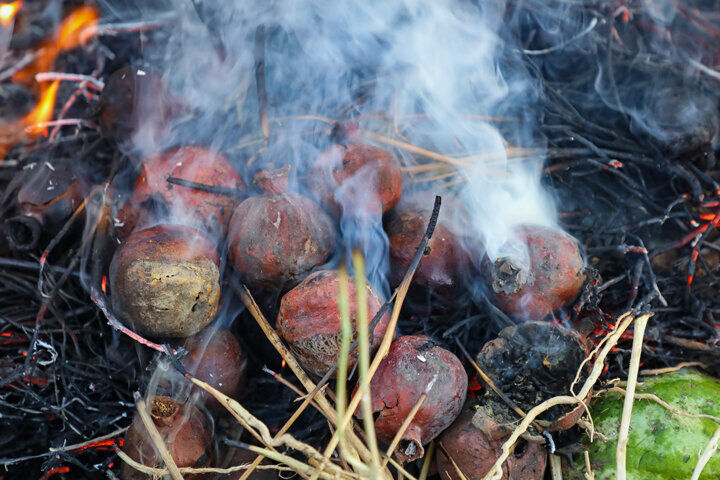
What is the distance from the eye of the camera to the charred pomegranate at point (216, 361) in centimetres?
258

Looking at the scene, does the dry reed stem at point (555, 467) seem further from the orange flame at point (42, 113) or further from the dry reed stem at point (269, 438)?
the orange flame at point (42, 113)

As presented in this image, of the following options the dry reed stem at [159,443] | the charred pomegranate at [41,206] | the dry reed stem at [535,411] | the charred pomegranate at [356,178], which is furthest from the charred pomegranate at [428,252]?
the charred pomegranate at [41,206]

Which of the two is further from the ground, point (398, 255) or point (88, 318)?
point (398, 255)

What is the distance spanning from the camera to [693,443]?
2557 millimetres

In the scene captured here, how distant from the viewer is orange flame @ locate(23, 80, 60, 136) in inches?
144

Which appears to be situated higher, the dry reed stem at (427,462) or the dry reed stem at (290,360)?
the dry reed stem at (290,360)

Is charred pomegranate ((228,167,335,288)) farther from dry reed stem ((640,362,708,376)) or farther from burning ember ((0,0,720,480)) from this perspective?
dry reed stem ((640,362,708,376))

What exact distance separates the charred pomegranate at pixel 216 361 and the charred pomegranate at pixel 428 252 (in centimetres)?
94

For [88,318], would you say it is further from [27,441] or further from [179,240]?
[179,240]

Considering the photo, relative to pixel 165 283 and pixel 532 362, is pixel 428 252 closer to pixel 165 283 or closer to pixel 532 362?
pixel 532 362

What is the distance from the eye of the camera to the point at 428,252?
2.75 m

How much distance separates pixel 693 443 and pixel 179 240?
9.05 ft

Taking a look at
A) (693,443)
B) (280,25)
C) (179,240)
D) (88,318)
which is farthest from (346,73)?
(693,443)

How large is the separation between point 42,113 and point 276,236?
8.01 ft
